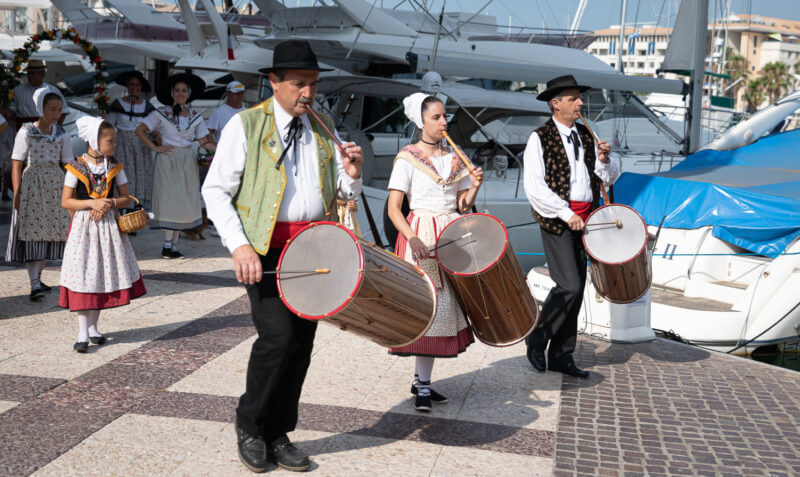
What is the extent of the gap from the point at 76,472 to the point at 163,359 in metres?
1.83

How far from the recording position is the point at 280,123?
12.1 feet

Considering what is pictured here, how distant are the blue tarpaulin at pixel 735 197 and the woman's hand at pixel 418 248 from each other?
4.35m

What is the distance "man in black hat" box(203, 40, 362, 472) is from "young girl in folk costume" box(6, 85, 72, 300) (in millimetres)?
3751

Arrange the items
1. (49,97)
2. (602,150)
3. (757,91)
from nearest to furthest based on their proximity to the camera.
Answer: (602,150) < (49,97) < (757,91)

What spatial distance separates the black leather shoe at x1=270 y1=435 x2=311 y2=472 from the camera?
376cm

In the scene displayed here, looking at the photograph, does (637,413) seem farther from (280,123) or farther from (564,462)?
(280,123)

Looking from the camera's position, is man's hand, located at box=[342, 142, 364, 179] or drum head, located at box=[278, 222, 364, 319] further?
man's hand, located at box=[342, 142, 364, 179]

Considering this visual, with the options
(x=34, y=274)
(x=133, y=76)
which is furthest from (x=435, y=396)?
(x=133, y=76)

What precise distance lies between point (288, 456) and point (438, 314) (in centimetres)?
118

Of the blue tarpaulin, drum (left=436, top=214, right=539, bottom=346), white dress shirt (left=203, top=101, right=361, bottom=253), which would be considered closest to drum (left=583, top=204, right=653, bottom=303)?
drum (left=436, top=214, right=539, bottom=346)

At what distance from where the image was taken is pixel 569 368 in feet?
17.8

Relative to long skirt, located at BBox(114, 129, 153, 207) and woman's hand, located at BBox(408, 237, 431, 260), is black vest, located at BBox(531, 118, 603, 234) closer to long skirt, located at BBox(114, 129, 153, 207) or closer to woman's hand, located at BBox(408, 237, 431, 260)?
woman's hand, located at BBox(408, 237, 431, 260)

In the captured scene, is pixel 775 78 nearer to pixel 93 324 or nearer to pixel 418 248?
pixel 93 324

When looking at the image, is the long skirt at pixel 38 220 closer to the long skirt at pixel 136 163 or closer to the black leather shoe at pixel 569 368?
the long skirt at pixel 136 163
